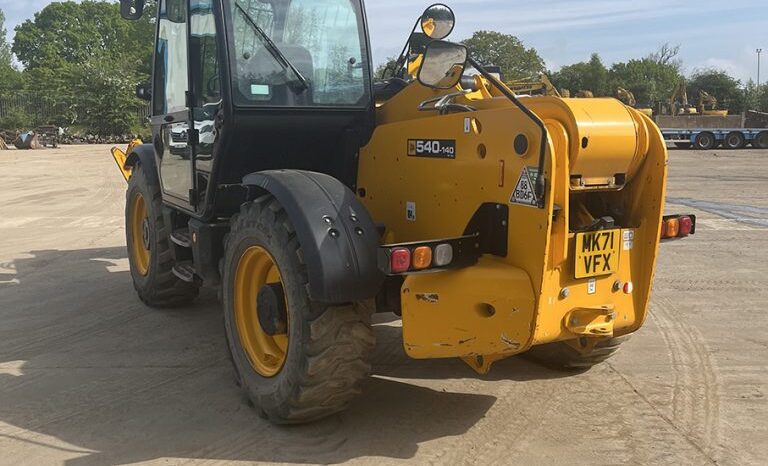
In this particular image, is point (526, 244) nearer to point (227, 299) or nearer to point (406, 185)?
point (406, 185)

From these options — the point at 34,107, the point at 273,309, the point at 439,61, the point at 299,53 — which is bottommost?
the point at 273,309

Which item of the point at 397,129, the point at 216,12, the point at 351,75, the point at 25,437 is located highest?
the point at 216,12

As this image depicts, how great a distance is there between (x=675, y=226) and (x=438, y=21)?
1952 millimetres

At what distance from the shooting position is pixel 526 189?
122 inches

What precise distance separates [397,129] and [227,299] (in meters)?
1.39

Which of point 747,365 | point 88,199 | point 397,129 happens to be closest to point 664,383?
point 747,365

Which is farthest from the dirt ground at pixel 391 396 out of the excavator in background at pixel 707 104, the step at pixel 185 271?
the excavator in background at pixel 707 104

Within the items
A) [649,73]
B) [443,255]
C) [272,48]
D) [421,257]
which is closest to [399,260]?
[421,257]

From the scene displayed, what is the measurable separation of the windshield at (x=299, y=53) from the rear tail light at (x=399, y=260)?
1.46 meters

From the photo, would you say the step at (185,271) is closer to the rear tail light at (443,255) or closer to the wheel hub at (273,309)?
the wheel hub at (273,309)

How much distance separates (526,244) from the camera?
3166mm

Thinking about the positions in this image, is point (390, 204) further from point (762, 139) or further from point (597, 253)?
point (762, 139)

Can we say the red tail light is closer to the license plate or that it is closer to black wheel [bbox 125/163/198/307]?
the license plate

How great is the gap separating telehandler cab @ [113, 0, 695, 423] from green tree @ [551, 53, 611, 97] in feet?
131
